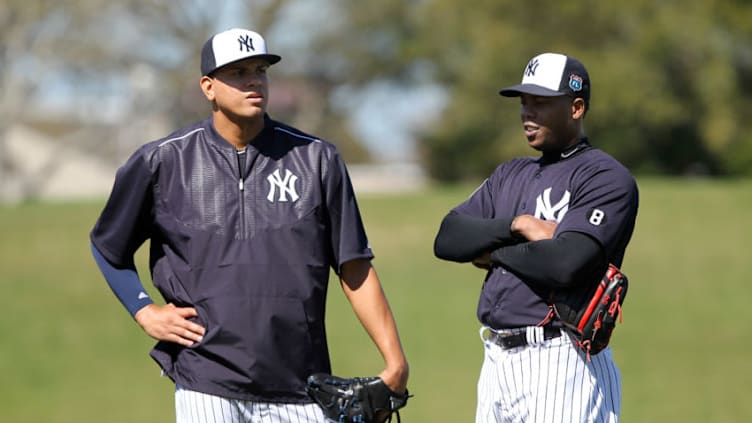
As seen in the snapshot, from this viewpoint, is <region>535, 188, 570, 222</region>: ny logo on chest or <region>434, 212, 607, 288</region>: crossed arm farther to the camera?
<region>535, 188, 570, 222</region>: ny logo on chest

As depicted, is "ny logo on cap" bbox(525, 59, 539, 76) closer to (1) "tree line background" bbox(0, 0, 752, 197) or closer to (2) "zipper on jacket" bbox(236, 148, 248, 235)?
(2) "zipper on jacket" bbox(236, 148, 248, 235)

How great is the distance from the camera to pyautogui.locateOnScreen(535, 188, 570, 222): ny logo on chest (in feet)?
14.9

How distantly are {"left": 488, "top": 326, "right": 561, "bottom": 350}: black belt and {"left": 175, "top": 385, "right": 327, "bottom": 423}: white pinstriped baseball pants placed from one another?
2.74ft

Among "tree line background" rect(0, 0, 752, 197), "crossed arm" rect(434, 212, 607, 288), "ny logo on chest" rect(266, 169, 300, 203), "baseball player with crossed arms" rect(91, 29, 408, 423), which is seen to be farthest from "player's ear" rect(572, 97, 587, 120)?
"tree line background" rect(0, 0, 752, 197)

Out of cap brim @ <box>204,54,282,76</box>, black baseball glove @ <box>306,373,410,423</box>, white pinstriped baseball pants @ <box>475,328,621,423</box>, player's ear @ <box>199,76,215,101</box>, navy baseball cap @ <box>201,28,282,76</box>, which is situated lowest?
white pinstriped baseball pants @ <box>475,328,621,423</box>

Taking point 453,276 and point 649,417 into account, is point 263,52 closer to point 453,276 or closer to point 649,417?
point 649,417

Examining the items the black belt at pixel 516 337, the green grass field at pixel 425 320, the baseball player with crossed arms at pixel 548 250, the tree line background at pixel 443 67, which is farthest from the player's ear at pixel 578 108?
the tree line background at pixel 443 67

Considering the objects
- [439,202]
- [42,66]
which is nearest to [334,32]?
[42,66]

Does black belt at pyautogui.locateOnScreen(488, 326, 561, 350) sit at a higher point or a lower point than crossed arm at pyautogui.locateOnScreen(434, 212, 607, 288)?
lower

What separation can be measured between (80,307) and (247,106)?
14658 millimetres

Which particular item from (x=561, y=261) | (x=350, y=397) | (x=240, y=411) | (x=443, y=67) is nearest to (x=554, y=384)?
(x=561, y=261)

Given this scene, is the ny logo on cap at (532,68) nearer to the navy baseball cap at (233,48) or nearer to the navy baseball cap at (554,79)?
the navy baseball cap at (554,79)

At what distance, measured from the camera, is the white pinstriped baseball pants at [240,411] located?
405 cm

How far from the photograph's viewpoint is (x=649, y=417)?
1161 centimetres
